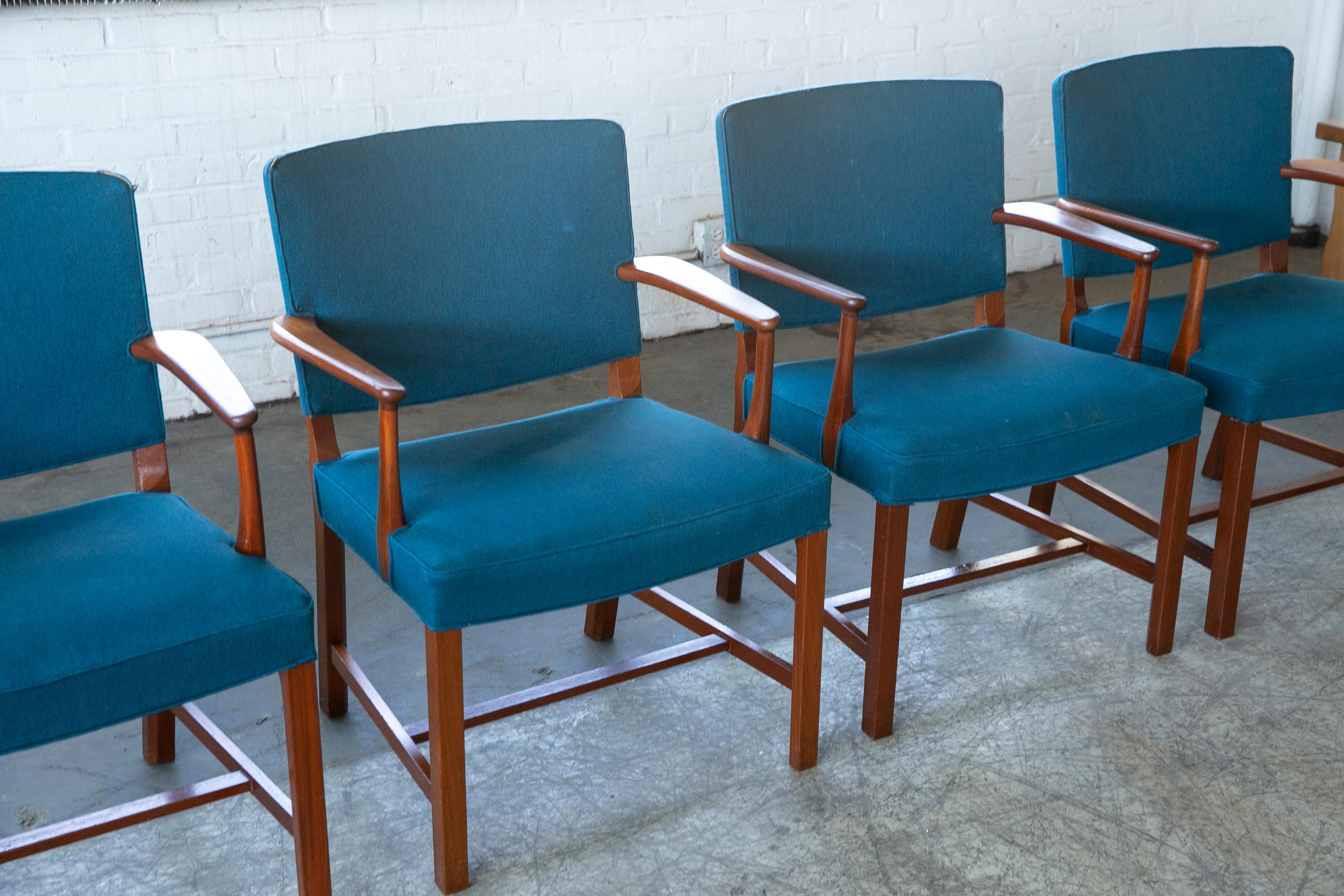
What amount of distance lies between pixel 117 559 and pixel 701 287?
846 mm

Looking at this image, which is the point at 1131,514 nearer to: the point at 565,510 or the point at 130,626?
the point at 565,510

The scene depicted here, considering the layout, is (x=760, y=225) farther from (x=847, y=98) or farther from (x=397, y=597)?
(x=397, y=597)

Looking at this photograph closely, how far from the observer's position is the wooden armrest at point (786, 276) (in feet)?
5.81

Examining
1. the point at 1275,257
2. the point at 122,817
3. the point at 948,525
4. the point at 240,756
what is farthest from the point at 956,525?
the point at 122,817

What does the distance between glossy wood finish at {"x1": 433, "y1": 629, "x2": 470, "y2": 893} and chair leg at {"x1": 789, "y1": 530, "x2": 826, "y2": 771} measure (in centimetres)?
49

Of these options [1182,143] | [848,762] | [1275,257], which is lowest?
[848,762]

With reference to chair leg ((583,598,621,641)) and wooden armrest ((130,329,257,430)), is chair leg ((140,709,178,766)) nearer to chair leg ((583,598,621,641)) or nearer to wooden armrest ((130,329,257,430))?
wooden armrest ((130,329,257,430))

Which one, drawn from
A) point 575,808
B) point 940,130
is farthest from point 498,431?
point 940,130

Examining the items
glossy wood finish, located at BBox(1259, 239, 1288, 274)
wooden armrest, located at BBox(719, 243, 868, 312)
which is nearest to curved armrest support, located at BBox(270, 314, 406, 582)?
wooden armrest, located at BBox(719, 243, 868, 312)

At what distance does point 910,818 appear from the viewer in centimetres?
172

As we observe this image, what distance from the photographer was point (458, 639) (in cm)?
148

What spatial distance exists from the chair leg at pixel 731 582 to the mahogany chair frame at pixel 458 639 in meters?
0.21

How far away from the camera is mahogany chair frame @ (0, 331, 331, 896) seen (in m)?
1.42

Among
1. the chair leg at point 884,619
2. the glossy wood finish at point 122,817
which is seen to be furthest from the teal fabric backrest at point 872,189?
the glossy wood finish at point 122,817
